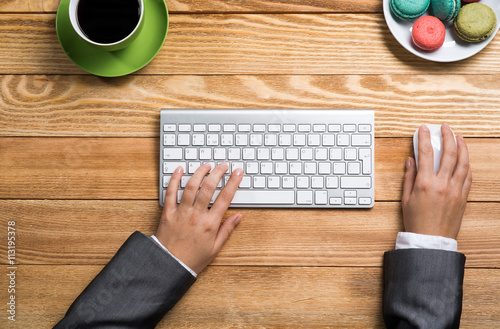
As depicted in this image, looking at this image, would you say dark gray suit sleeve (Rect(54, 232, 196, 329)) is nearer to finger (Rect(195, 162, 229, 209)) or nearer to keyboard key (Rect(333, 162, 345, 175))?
finger (Rect(195, 162, 229, 209))

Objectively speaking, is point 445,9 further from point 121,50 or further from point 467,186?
point 121,50

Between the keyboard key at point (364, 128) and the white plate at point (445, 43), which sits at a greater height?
the white plate at point (445, 43)

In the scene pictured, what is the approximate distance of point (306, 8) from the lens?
862 mm

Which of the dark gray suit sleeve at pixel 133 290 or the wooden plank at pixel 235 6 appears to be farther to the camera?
the wooden plank at pixel 235 6

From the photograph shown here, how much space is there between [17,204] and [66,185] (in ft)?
0.37

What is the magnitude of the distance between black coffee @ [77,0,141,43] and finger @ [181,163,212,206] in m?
0.29

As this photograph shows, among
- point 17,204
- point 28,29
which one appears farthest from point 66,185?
point 28,29

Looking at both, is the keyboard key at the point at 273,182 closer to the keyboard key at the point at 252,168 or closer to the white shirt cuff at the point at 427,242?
the keyboard key at the point at 252,168

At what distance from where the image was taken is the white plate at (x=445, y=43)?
32.1 inches

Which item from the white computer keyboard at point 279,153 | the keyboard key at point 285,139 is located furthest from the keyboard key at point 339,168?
the keyboard key at point 285,139

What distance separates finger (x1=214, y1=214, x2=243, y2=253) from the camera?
83 cm

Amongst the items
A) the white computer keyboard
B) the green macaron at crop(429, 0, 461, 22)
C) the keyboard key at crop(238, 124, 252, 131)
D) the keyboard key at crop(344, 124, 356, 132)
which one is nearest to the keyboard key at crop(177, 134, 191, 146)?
the white computer keyboard

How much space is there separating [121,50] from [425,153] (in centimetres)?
65

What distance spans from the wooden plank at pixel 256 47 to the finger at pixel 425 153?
134 mm
